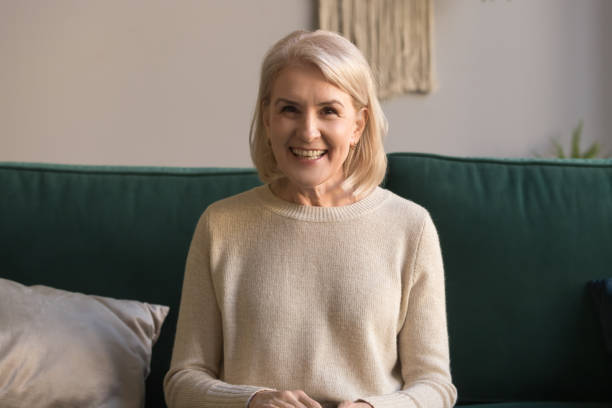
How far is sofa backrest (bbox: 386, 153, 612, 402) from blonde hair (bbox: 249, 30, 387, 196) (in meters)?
0.35

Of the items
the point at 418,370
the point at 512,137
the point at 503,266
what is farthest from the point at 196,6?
the point at 418,370

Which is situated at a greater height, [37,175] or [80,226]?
[37,175]

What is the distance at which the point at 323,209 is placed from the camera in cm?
121

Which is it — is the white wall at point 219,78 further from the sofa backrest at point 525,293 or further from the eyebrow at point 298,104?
the eyebrow at point 298,104

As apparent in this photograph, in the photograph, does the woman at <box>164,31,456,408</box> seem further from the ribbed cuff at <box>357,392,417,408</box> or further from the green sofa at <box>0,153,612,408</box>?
the green sofa at <box>0,153,612,408</box>

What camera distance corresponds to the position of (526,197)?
5.02 ft

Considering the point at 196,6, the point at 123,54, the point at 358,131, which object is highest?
the point at 196,6

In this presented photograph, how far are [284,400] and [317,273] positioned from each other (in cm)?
24

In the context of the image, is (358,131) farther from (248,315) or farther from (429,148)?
(429,148)

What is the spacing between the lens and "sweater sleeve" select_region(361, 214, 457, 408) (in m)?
1.16

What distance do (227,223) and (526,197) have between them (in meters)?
0.71

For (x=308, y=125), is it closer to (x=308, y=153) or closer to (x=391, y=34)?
(x=308, y=153)

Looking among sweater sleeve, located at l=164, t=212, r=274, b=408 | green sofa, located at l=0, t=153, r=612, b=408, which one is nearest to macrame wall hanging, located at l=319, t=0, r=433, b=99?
green sofa, located at l=0, t=153, r=612, b=408

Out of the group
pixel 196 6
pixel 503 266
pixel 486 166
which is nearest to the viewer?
pixel 503 266
